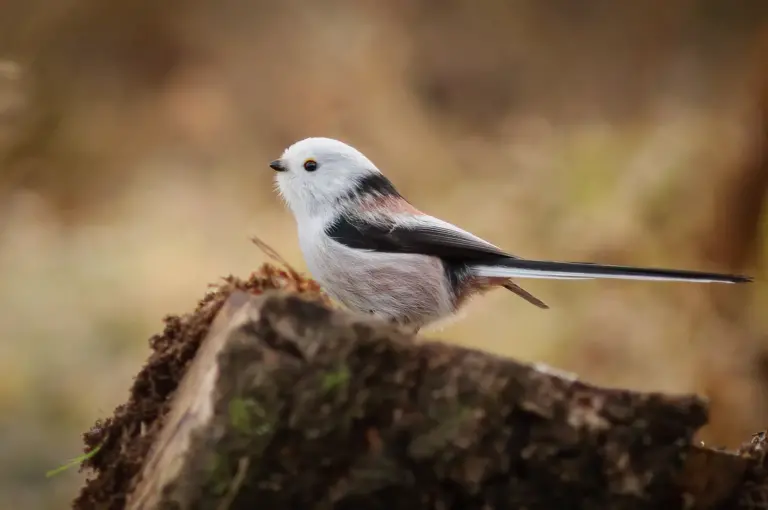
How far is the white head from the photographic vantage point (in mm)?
1393

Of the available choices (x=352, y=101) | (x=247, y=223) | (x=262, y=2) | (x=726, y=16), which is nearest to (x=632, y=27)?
(x=726, y=16)

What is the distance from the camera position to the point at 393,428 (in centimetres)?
91

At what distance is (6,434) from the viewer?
2.28 m

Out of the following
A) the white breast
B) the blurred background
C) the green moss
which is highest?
the blurred background

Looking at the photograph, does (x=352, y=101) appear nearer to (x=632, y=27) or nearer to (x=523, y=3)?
(x=523, y=3)

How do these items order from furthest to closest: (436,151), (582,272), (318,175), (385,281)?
(436,151) < (318,175) < (385,281) < (582,272)

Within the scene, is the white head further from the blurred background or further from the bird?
the blurred background

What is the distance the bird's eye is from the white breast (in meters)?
0.19

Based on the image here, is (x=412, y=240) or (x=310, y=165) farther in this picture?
(x=310, y=165)

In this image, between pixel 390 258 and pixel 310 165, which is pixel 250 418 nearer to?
pixel 390 258

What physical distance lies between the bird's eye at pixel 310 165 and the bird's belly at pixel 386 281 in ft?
0.65

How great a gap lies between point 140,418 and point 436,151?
6.09ft

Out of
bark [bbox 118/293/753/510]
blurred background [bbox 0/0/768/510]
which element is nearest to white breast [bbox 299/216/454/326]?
bark [bbox 118/293/753/510]

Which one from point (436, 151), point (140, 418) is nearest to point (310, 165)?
point (140, 418)
